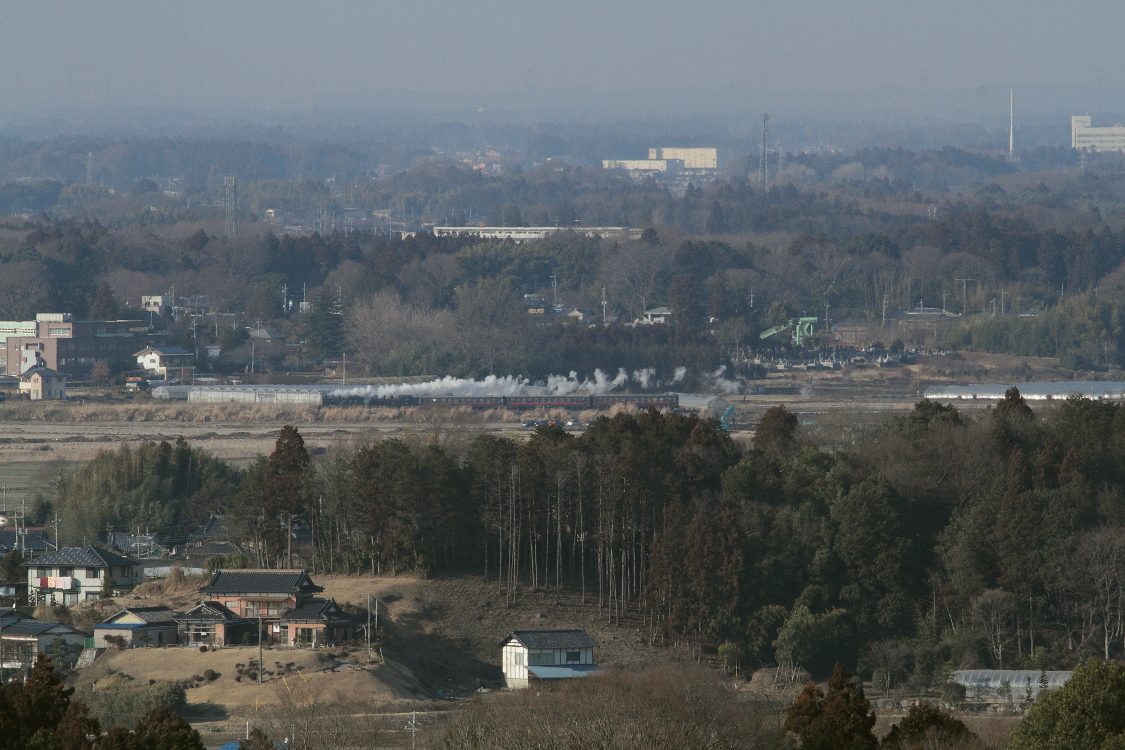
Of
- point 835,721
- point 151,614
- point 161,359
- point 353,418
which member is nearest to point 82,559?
point 151,614

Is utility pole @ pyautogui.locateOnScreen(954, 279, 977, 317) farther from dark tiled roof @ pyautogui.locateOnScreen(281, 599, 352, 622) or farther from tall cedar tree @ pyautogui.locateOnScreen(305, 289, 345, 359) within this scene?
dark tiled roof @ pyautogui.locateOnScreen(281, 599, 352, 622)

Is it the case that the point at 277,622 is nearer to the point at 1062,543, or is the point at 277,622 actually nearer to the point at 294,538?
the point at 294,538

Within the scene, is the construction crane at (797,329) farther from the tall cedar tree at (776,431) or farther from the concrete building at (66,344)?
the tall cedar tree at (776,431)

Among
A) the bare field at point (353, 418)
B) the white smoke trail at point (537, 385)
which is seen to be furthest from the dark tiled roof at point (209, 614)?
the white smoke trail at point (537, 385)

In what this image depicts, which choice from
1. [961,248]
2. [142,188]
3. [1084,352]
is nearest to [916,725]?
[1084,352]

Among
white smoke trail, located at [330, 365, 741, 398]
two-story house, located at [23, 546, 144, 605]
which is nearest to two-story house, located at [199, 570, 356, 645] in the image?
two-story house, located at [23, 546, 144, 605]

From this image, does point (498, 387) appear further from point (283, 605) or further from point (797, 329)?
point (283, 605)
